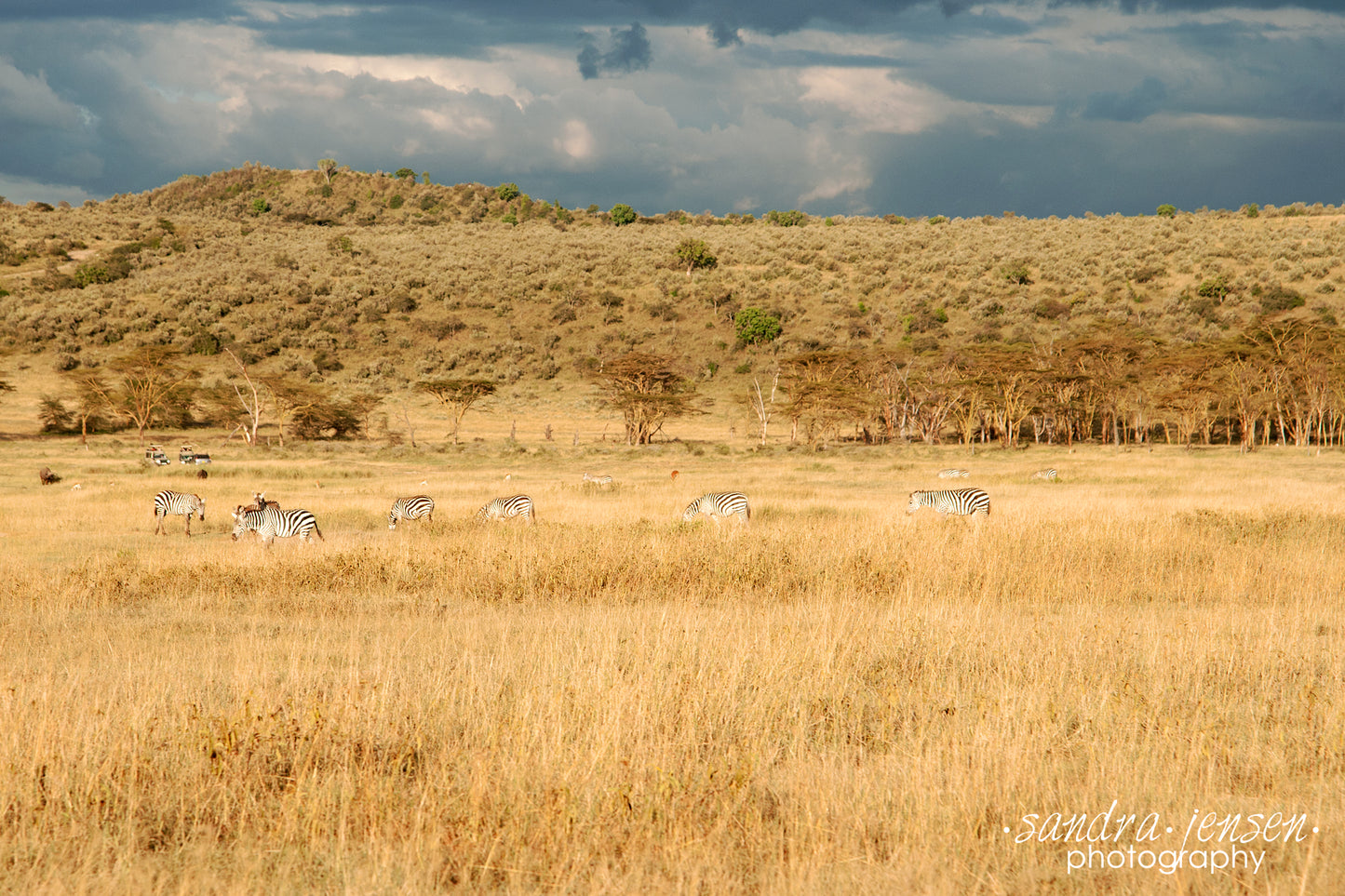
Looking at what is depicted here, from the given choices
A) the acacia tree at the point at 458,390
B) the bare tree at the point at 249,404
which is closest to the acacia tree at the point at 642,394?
the acacia tree at the point at 458,390

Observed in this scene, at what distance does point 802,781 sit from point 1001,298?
299 feet

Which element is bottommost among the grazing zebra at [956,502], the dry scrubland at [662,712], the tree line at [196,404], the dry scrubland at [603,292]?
the grazing zebra at [956,502]

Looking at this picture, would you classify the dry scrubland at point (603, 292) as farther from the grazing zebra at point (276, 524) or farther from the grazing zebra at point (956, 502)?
the grazing zebra at point (276, 524)

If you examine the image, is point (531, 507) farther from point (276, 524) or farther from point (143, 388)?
point (143, 388)

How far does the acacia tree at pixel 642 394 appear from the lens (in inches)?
2340

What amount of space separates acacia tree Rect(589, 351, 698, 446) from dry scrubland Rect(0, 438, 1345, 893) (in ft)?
144

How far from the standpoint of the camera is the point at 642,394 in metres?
58.9

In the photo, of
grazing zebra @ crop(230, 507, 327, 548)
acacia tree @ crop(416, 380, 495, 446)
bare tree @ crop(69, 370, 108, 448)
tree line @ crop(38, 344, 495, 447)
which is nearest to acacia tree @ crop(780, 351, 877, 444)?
acacia tree @ crop(416, 380, 495, 446)

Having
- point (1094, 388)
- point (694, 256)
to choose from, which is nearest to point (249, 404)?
point (694, 256)

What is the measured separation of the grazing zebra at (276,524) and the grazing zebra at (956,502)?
13.7 m

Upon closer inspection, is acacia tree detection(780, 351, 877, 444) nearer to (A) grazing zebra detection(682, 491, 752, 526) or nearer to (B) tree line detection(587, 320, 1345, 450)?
(B) tree line detection(587, 320, 1345, 450)

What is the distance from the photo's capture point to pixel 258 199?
150 meters

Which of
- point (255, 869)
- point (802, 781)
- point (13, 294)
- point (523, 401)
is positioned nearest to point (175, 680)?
point (255, 869)

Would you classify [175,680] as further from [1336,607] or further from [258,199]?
[258,199]
